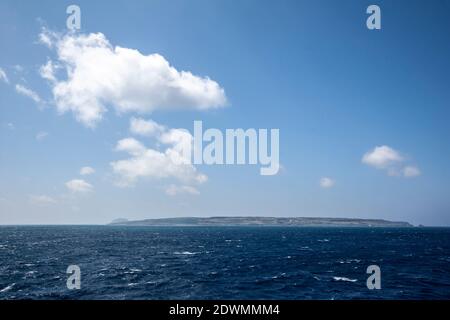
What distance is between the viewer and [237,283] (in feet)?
154

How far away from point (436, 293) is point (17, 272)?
68.5 m

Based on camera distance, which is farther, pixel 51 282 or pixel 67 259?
pixel 67 259

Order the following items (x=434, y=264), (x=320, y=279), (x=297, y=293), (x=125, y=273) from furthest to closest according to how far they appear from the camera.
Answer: (x=434, y=264) < (x=125, y=273) < (x=320, y=279) < (x=297, y=293)

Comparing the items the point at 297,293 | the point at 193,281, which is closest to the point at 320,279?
the point at 297,293
